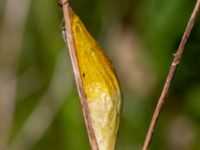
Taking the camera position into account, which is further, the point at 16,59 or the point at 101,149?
the point at 16,59

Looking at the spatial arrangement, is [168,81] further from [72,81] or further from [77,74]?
[72,81]

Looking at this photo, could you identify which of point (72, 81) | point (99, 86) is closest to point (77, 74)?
point (99, 86)

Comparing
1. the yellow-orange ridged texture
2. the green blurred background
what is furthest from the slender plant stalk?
the green blurred background

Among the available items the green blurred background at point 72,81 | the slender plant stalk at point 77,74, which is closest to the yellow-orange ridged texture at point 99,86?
the slender plant stalk at point 77,74

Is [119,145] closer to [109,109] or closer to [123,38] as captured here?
[123,38]

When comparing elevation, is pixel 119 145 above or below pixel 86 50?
below

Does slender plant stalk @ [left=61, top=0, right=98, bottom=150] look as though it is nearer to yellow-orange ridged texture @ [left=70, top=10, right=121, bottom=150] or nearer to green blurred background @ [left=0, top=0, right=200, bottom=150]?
yellow-orange ridged texture @ [left=70, top=10, right=121, bottom=150]

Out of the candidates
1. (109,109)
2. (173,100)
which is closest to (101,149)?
(109,109)

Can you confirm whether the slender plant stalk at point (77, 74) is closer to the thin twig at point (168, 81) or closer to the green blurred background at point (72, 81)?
the thin twig at point (168, 81)
